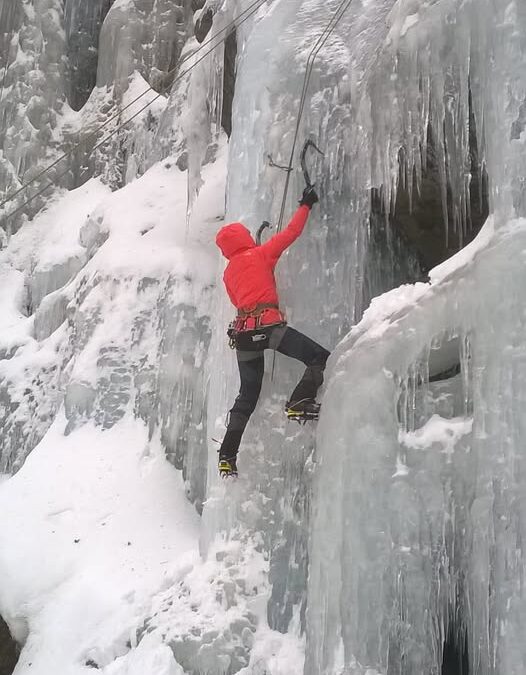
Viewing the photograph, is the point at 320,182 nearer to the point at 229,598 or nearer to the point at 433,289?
the point at 433,289

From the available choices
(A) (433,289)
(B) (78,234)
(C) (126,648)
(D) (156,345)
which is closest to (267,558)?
(C) (126,648)

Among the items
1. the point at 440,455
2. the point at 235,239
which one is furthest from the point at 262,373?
the point at 440,455

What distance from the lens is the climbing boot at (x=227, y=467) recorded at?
4.29m

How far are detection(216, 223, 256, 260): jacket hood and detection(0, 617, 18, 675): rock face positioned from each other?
3.08 meters

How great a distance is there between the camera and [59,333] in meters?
8.24

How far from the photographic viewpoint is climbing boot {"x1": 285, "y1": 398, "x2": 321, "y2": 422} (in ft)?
13.4

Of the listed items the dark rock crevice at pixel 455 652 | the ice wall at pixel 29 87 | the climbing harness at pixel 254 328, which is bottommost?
the dark rock crevice at pixel 455 652

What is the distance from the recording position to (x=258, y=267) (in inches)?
172

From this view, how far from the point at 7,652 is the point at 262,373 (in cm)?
274

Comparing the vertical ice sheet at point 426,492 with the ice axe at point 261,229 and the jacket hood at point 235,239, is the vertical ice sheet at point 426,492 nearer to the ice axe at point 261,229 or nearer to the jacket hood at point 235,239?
the jacket hood at point 235,239

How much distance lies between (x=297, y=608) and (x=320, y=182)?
2537 millimetres

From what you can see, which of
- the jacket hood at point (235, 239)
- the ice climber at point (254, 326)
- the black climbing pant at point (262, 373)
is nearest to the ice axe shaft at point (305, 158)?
the ice climber at point (254, 326)

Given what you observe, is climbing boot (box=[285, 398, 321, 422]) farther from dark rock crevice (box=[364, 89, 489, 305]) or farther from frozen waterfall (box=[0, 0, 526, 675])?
dark rock crevice (box=[364, 89, 489, 305])

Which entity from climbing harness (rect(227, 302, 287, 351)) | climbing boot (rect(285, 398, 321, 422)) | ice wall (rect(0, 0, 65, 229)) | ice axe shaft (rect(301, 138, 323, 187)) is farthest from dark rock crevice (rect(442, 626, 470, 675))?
ice wall (rect(0, 0, 65, 229))
